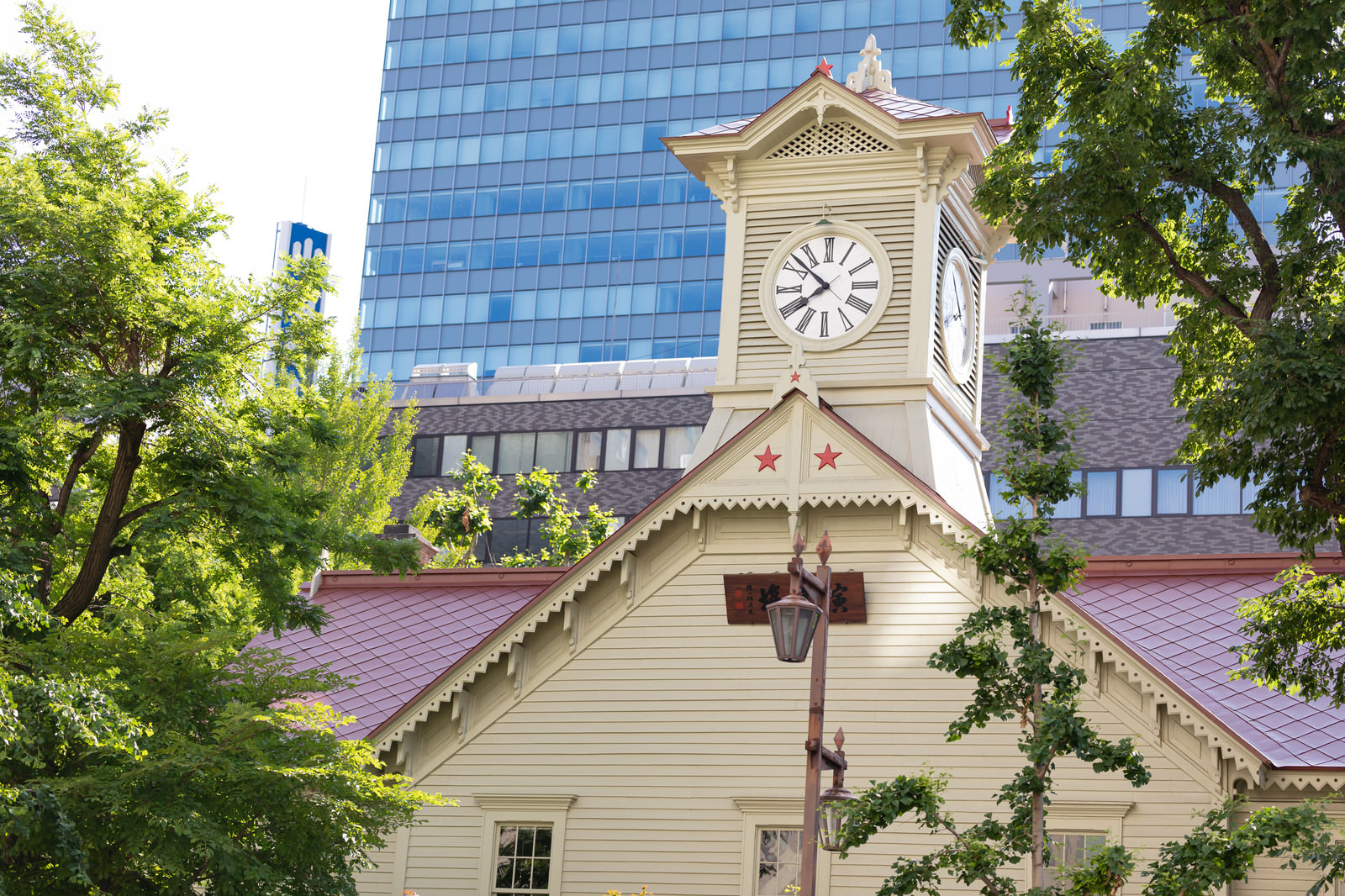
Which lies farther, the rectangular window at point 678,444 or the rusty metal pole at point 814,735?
the rectangular window at point 678,444

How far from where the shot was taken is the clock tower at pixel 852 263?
23.9m

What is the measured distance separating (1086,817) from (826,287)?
889cm

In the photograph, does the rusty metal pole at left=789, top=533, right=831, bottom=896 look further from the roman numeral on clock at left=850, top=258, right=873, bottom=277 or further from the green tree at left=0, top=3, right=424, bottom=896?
the roman numeral on clock at left=850, top=258, right=873, bottom=277

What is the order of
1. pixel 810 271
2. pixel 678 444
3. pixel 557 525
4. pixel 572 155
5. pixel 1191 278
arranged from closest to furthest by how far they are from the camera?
pixel 1191 278, pixel 810 271, pixel 557 525, pixel 678 444, pixel 572 155

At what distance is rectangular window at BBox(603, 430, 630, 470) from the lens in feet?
225

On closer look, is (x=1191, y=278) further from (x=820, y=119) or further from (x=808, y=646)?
(x=820, y=119)

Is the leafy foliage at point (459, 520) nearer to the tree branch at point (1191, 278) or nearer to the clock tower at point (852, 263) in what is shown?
the clock tower at point (852, 263)

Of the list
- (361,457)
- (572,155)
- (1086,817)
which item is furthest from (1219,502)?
(572,155)

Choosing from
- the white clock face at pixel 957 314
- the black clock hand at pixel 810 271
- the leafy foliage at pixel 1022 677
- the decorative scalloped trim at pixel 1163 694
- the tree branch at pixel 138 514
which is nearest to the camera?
the leafy foliage at pixel 1022 677

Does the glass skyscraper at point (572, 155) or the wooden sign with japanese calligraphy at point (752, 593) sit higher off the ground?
the glass skyscraper at point (572, 155)

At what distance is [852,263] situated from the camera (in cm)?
2461

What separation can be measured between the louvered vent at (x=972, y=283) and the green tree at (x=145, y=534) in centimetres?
894

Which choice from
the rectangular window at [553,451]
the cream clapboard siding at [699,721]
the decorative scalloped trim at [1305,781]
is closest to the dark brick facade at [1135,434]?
the rectangular window at [553,451]

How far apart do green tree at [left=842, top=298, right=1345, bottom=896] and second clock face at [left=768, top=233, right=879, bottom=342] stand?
769 cm
